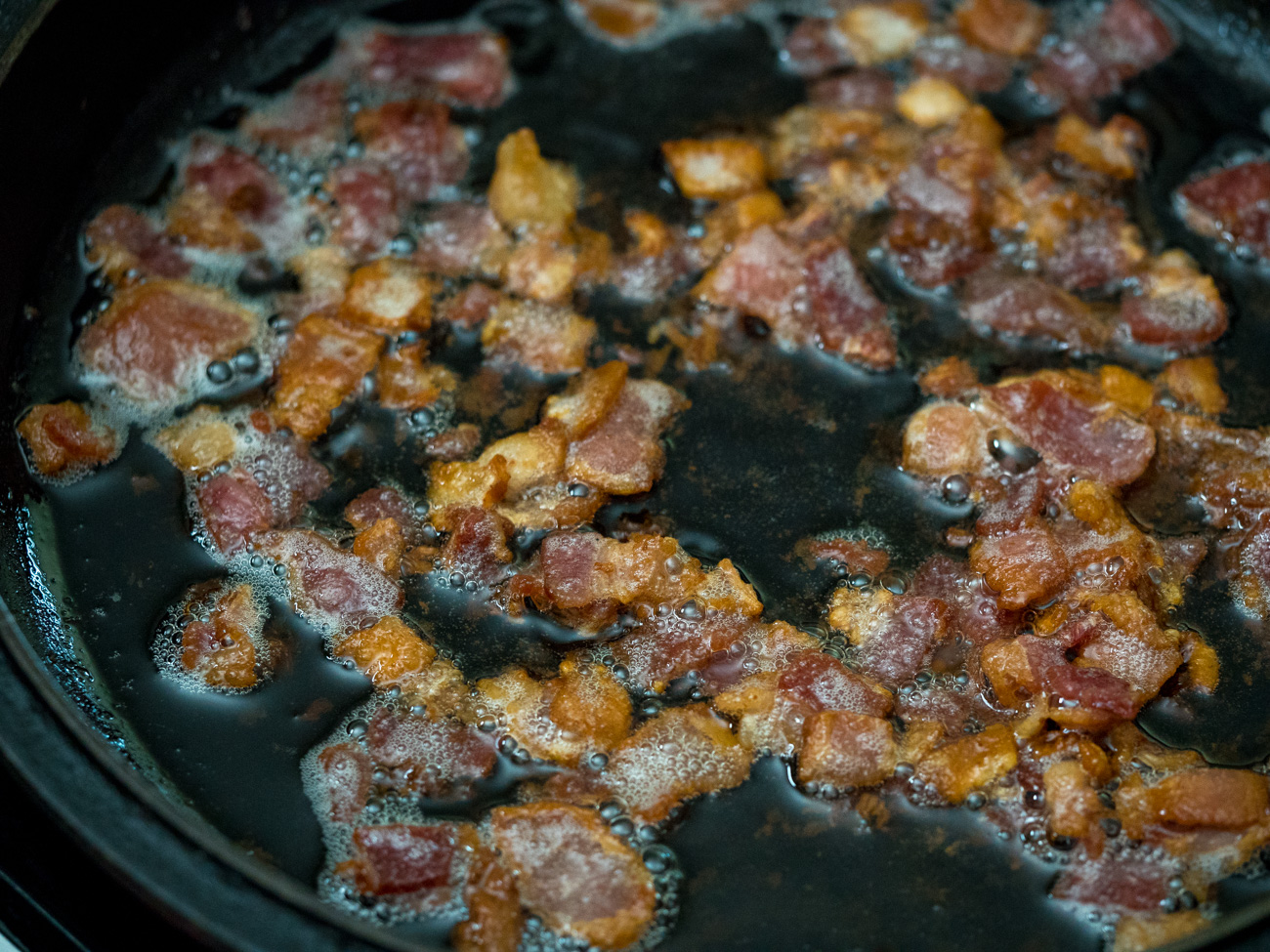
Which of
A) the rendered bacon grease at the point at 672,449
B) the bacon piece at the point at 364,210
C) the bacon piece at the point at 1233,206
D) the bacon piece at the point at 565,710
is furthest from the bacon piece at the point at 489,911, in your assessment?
the bacon piece at the point at 1233,206

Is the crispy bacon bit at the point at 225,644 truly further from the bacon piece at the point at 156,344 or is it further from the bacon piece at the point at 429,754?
the bacon piece at the point at 156,344

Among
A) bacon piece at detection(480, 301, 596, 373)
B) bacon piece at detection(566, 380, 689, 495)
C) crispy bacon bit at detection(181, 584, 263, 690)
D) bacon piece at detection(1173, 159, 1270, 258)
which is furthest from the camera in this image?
bacon piece at detection(1173, 159, 1270, 258)

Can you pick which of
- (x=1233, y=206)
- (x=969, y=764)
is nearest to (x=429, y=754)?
(x=969, y=764)

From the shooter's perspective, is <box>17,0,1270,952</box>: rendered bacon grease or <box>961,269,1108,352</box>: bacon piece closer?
<box>17,0,1270,952</box>: rendered bacon grease

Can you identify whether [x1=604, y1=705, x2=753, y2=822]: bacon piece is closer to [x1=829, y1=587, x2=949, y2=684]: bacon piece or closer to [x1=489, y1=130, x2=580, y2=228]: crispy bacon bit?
[x1=829, y1=587, x2=949, y2=684]: bacon piece

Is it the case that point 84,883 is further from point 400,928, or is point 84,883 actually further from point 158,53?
point 158,53

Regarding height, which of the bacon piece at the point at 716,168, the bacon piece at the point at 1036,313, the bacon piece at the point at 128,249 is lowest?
the bacon piece at the point at 1036,313

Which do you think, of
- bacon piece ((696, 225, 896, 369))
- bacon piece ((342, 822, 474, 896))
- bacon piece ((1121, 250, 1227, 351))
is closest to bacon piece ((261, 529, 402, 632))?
bacon piece ((342, 822, 474, 896))
